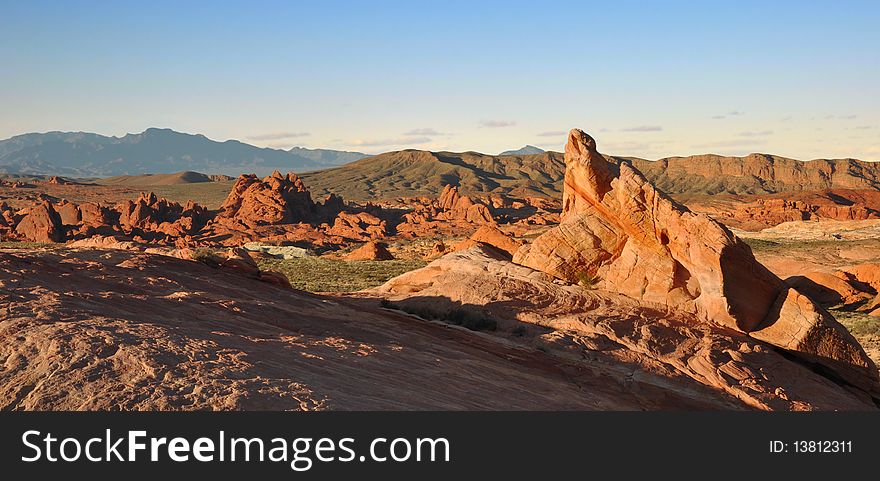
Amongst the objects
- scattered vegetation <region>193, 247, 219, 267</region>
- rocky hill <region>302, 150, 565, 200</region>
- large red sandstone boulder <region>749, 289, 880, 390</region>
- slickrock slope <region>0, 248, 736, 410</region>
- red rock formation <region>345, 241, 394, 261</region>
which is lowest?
red rock formation <region>345, 241, 394, 261</region>

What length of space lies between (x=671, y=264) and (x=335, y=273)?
23.4 m

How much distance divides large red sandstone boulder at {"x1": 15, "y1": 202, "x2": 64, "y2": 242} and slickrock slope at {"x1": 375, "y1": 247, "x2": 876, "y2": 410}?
55.2m

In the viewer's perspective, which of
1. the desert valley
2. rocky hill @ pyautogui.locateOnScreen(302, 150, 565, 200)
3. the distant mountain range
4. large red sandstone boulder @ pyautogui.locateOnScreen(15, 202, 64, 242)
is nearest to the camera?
the desert valley

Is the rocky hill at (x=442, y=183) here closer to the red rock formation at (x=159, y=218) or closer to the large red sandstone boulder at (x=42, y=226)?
the red rock formation at (x=159, y=218)

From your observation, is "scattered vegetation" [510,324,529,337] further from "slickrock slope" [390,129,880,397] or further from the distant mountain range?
the distant mountain range

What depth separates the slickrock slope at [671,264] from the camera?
55.6 feet

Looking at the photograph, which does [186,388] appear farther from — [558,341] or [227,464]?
[558,341]

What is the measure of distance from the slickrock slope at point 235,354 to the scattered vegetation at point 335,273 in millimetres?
13316

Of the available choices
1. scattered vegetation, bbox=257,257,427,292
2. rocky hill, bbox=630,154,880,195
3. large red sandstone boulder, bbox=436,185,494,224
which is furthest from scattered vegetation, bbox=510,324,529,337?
rocky hill, bbox=630,154,880,195

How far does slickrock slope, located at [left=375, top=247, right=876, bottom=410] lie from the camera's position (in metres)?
14.7

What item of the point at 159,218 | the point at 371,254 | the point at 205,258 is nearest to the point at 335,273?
the point at 371,254

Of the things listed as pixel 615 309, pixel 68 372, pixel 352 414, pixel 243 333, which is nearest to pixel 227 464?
pixel 352 414

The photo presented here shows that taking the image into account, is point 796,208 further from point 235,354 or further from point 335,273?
point 235,354

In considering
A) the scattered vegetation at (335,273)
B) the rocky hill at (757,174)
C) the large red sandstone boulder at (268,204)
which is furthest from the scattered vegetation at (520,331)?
the rocky hill at (757,174)
